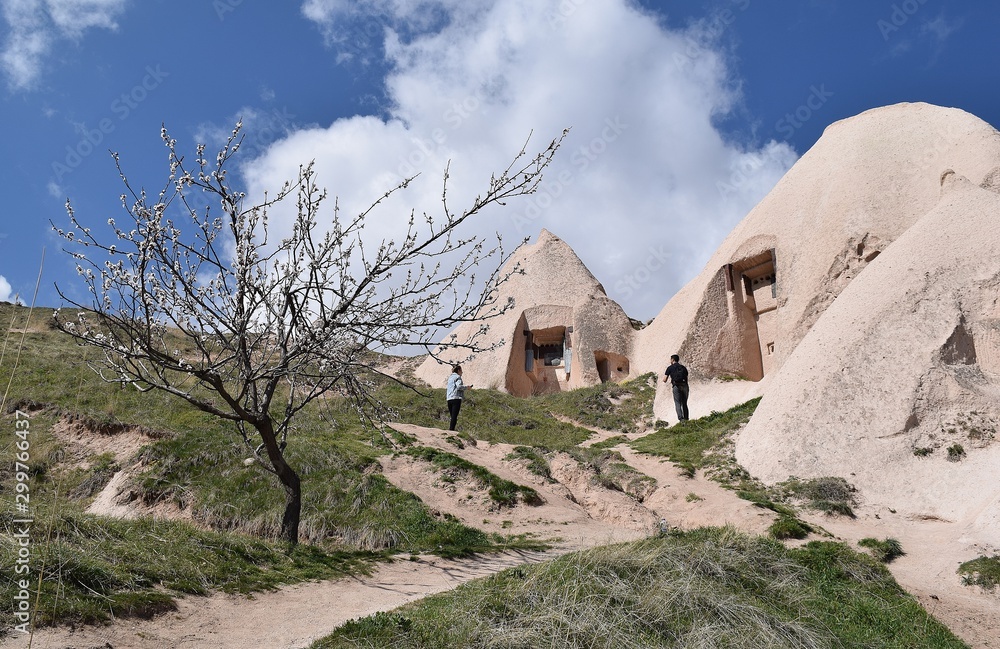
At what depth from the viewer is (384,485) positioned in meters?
10.8

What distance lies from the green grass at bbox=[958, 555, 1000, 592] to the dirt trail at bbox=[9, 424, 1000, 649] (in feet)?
0.39

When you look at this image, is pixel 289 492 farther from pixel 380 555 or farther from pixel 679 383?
pixel 679 383

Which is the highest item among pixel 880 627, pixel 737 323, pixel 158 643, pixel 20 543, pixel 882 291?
pixel 737 323

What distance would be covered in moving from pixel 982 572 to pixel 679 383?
993cm

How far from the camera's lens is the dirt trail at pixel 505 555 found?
5.57m

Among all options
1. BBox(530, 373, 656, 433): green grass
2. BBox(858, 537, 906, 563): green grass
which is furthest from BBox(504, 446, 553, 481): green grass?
BBox(530, 373, 656, 433): green grass

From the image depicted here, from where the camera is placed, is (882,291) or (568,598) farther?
(882,291)

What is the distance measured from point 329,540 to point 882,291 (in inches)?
467

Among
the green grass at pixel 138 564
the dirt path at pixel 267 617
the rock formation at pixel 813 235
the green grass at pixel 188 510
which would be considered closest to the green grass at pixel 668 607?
the dirt path at pixel 267 617

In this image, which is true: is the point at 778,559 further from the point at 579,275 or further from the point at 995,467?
the point at 579,275

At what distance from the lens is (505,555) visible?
8984 millimetres

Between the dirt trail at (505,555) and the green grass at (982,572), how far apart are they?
12 centimetres

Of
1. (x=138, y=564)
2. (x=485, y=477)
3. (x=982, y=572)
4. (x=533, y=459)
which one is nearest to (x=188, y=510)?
(x=138, y=564)

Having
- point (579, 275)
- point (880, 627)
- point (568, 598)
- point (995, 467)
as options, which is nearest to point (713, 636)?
point (568, 598)
